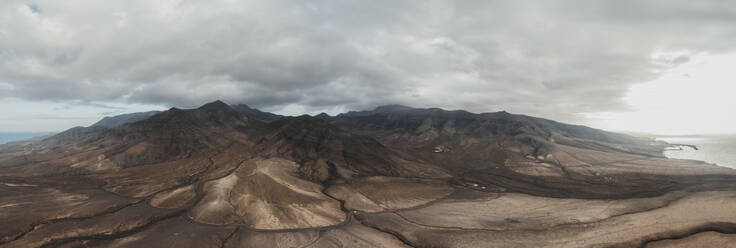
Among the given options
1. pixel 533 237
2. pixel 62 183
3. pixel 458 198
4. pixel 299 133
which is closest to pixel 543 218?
pixel 533 237

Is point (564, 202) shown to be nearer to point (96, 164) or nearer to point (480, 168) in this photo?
point (480, 168)

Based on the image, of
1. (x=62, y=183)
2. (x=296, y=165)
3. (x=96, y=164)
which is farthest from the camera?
(x=96, y=164)

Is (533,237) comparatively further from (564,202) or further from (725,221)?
(725,221)

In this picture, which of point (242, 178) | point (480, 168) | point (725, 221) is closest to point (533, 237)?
point (725, 221)

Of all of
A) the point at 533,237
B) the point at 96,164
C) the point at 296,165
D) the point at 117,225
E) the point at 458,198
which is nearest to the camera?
the point at 533,237

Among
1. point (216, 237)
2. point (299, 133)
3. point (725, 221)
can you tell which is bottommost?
point (216, 237)

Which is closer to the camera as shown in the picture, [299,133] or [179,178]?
[179,178]

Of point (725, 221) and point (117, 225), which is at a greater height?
point (725, 221)

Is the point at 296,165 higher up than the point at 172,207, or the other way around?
the point at 296,165

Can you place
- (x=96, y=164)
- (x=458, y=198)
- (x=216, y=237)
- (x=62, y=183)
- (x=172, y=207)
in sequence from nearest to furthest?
(x=216, y=237), (x=172, y=207), (x=458, y=198), (x=62, y=183), (x=96, y=164)
